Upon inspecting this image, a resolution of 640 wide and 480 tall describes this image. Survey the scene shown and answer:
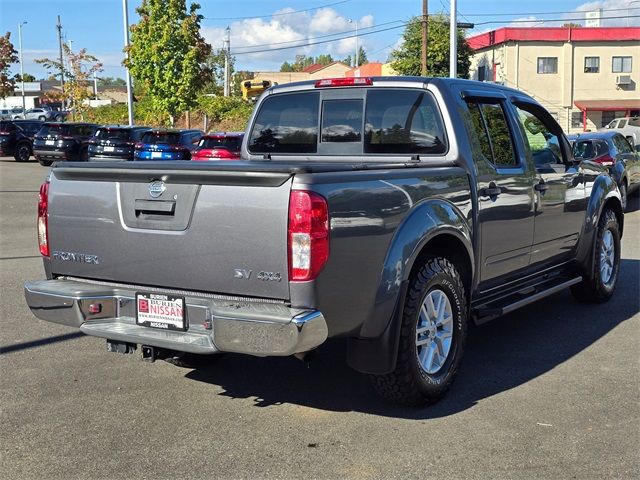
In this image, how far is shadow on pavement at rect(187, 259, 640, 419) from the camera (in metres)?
4.98

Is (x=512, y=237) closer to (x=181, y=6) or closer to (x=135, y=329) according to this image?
(x=135, y=329)

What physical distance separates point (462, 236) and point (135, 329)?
2133 mm

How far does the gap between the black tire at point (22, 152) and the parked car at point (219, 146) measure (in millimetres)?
14837

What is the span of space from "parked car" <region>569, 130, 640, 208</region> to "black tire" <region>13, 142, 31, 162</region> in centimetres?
2448

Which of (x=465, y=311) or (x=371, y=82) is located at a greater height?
(x=371, y=82)

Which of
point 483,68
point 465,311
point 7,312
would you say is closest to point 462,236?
point 465,311

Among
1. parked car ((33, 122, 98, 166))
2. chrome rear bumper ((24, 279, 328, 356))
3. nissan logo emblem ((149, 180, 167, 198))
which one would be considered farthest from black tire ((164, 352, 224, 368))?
parked car ((33, 122, 98, 166))

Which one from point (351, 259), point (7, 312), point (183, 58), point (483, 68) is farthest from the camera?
point (483, 68)

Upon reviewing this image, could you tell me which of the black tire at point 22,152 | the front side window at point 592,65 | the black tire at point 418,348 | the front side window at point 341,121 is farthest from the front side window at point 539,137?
the front side window at point 592,65

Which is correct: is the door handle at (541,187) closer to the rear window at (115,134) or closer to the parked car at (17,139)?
the rear window at (115,134)

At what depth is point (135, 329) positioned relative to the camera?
4.36m

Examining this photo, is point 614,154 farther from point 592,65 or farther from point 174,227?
point 592,65

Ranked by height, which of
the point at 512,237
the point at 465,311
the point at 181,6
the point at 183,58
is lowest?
the point at 465,311

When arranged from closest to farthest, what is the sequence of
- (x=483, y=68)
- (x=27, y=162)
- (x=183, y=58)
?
(x=27, y=162)
(x=183, y=58)
(x=483, y=68)
